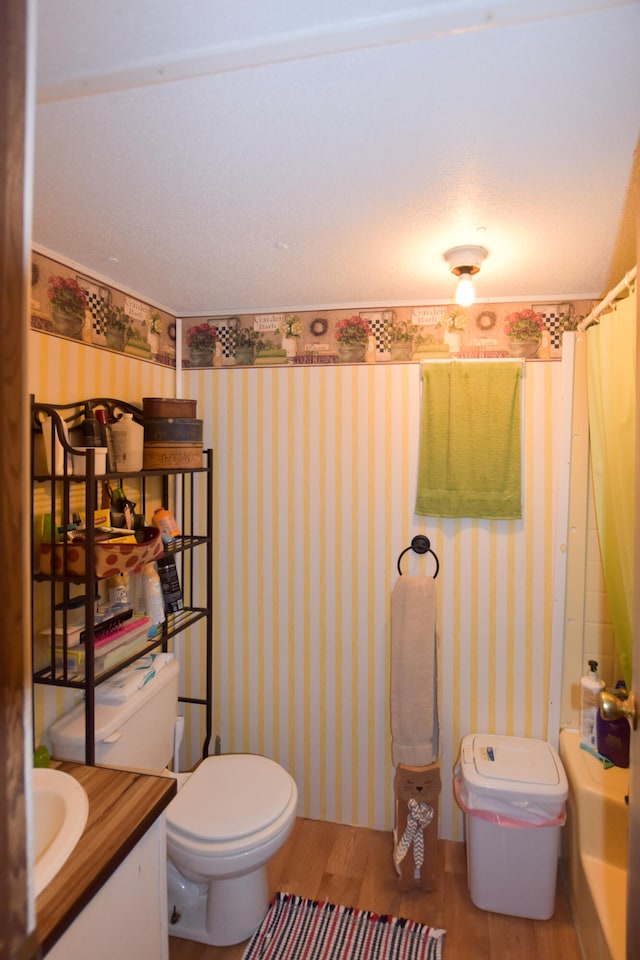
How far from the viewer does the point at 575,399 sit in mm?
2213

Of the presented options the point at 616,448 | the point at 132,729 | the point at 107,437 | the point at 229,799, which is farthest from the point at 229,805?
the point at 616,448

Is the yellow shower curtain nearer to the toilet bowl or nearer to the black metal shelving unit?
the toilet bowl

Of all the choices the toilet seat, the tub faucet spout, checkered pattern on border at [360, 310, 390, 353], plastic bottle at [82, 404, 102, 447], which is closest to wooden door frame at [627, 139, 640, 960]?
the tub faucet spout

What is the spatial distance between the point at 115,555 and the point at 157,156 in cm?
111

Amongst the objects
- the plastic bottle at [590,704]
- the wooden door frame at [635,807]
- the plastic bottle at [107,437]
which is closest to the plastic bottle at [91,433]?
the plastic bottle at [107,437]

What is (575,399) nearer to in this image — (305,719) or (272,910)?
(305,719)

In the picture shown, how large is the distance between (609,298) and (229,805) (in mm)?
2114

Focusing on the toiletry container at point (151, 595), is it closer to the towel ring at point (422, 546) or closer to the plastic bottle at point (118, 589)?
the plastic bottle at point (118, 589)

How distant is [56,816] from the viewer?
1336 mm

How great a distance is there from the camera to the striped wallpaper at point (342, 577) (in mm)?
2287

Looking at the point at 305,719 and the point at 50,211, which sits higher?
the point at 50,211

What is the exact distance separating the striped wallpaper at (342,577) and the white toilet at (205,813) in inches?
17.7

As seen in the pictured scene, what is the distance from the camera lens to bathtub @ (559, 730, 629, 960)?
5.47 feet

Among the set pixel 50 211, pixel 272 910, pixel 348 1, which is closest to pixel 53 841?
pixel 272 910
